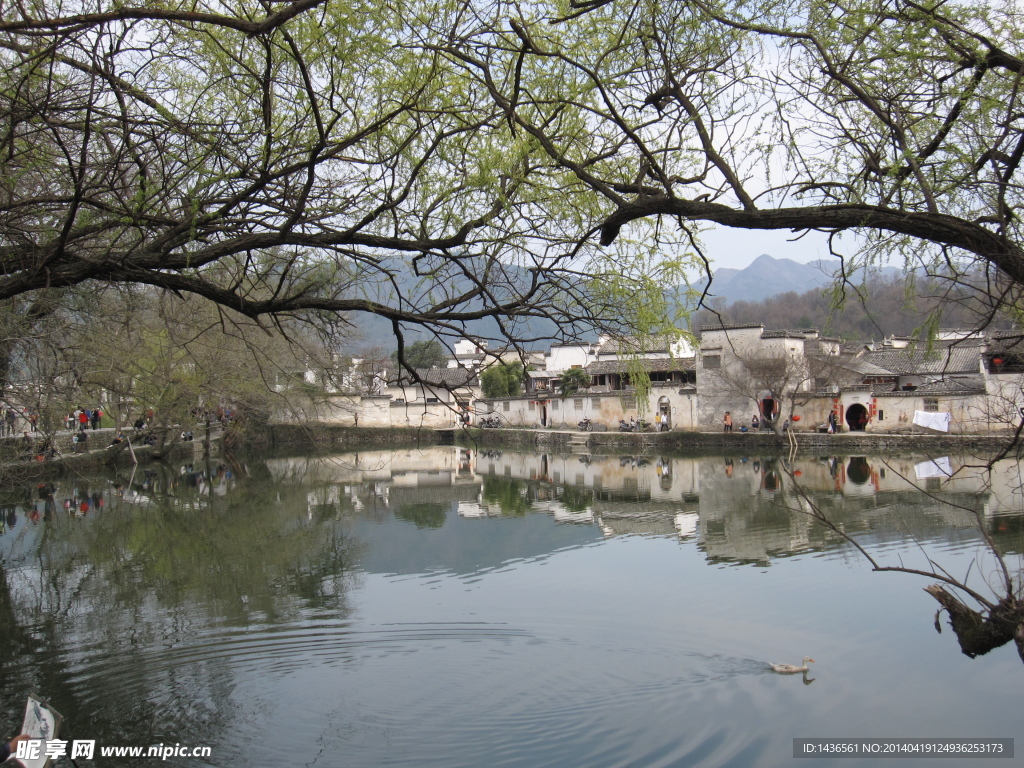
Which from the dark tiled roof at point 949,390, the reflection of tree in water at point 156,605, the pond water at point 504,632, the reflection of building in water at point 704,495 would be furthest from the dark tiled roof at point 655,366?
the reflection of tree in water at point 156,605

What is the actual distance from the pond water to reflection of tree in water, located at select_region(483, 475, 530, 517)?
0.43 meters

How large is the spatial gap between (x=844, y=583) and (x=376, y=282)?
7.29 m

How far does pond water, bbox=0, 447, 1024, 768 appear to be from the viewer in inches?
219

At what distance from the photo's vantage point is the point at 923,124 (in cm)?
356

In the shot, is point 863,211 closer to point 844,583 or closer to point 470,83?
point 470,83

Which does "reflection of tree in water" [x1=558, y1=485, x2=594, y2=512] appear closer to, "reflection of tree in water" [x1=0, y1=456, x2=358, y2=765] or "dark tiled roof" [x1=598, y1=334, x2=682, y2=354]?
"reflection of tree in water" [x1=0, y1=456, x2=358, y2=765]

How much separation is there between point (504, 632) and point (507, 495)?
1061cm

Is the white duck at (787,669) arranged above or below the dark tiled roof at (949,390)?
below

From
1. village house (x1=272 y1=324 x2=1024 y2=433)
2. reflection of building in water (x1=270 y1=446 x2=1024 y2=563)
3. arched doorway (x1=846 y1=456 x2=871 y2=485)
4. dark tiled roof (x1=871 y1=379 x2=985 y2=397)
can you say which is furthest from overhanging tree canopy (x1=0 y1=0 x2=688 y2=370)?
dark tiled roof (x1=871 y1=379 x2=985 y2=397)

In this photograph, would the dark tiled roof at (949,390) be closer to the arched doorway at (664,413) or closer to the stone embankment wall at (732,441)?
the stone embankment wall at (732,441)

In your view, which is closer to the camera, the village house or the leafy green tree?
the village house

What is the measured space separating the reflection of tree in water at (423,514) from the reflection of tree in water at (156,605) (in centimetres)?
132

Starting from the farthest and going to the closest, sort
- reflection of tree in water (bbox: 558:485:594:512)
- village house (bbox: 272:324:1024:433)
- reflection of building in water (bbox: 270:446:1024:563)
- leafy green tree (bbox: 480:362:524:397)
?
leafy green tree (bbox: 480:362:524:397) → village house (bbox: 272:324:1024:433) → reflection of tree in water (bbox: 558:485:594:512) → reflection of building in water (bbox: 270:446:1024:563)

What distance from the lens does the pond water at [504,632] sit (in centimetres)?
556
